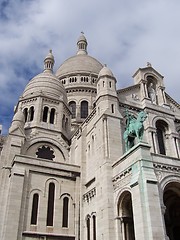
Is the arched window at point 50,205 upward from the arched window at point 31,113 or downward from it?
downward

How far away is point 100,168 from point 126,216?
4383 mm

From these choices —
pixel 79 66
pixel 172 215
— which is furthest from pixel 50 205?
pixel 79 66

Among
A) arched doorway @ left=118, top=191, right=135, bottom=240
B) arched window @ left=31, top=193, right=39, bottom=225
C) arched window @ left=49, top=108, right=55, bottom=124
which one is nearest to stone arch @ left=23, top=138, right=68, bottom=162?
arched window @ left=49, top=108, right=55, bottom=124

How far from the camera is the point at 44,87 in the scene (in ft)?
115

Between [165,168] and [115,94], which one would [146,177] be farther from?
[115,94]

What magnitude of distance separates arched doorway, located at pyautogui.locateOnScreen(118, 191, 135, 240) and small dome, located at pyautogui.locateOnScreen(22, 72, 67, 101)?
60.0 feet

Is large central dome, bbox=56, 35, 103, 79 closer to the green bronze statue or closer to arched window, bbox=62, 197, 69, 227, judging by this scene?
arched window, bbox=62, 197, 69, 227

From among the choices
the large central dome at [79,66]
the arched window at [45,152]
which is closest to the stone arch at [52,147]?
the arched window at [45,152]

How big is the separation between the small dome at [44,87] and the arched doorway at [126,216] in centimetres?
1828

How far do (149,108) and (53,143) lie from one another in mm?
11153

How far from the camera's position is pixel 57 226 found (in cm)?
2297

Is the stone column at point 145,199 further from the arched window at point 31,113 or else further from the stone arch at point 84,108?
the stone arch at point 84,108

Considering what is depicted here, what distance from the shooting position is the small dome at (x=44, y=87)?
3456cm

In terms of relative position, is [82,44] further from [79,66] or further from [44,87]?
[44,87]
